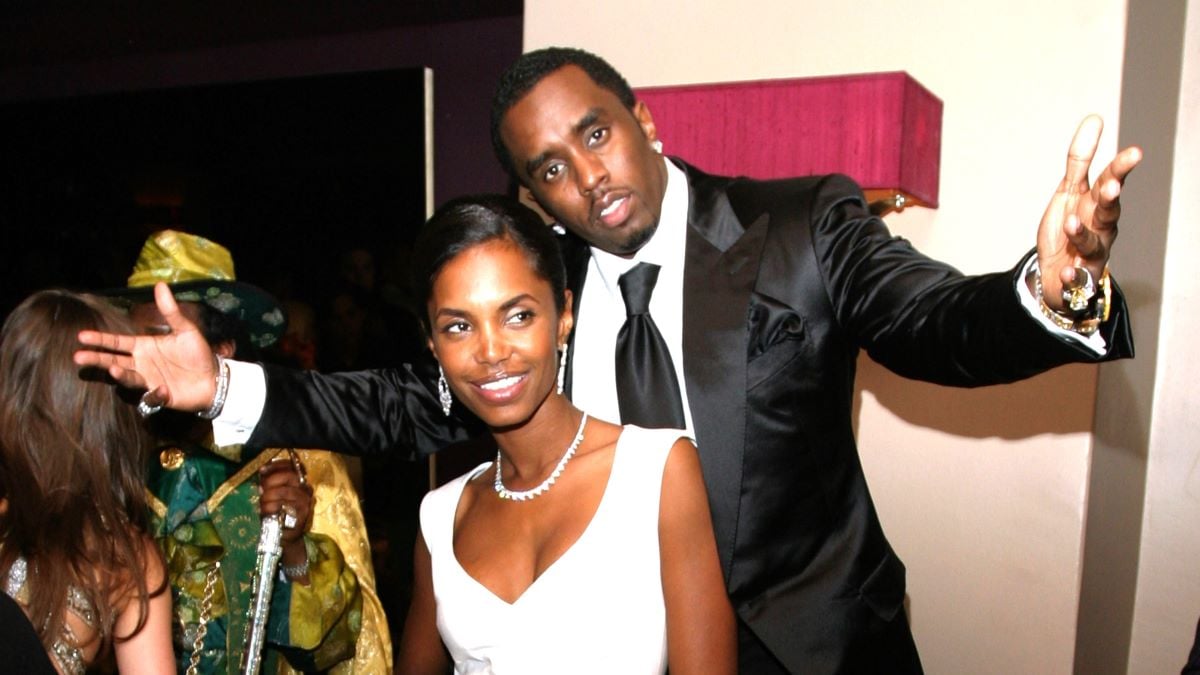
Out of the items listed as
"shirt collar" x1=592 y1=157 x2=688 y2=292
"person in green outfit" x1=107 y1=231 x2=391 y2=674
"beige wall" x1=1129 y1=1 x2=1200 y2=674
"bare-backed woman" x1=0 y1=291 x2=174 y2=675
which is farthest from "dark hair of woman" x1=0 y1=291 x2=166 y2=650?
"beige wall" x1=1129 y1=1 x2=1200 y2=674

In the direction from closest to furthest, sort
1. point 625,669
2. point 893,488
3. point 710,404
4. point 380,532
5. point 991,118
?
point 625,669 < point 710,404 < point 991,118 < point 893,488 < point 380,532

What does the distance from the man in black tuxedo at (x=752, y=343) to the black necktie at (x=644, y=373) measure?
31mm

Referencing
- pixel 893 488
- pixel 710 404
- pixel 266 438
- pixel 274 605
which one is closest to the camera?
pixel 710 404

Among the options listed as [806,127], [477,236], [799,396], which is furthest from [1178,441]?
[477,236]

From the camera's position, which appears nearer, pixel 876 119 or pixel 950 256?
pixel 876 119

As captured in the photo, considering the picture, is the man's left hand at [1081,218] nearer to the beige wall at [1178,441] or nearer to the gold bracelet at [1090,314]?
the gold bracelet at [1090,314]

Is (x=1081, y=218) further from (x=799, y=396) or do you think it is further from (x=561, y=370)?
(x=561, y=370)

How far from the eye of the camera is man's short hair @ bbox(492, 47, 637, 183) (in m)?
1.66

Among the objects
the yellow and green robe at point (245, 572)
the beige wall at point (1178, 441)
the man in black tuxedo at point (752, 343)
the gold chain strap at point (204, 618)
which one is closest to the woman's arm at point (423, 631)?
the man in black tuxedo at point (752, 343)

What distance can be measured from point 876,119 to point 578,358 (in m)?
0.72

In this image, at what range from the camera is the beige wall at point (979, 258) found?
216cm

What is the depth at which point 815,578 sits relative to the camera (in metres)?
1.53

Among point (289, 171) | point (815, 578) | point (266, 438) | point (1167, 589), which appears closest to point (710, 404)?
point (815, 578)

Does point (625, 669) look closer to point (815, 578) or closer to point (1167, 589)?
point (815, 578)
